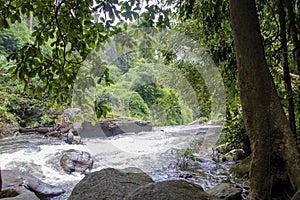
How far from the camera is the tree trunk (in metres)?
1.37

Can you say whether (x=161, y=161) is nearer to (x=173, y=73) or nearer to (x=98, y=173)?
(x=173, y=73)

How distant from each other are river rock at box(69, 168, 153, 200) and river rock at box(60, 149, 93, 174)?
2352mm

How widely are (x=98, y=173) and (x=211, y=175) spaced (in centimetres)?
210

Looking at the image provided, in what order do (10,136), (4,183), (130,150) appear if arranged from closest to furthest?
(4,183) → (130,150) → (10,136)

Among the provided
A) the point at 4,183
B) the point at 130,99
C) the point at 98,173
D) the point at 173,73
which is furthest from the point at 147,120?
the point at 98,173

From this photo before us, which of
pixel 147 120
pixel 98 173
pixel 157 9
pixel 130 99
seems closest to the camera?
pixel 157 9

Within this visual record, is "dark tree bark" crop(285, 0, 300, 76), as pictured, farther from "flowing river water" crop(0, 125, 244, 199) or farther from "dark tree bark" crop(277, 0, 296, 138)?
"flowing river water" crop(0, 125, 244, 199)

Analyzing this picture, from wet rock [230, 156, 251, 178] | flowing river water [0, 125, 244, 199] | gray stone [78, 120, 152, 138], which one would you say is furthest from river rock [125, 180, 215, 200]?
gray stone [78, 120, 152, 138]

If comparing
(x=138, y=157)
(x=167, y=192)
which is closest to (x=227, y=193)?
(x=167, y=192)

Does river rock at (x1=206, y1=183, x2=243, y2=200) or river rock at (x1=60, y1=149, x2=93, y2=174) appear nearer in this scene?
river rock at (x1=206, y1=183, x2=243, y2=200)

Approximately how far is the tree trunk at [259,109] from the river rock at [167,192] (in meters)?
0.57

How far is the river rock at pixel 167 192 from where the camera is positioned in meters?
1.76

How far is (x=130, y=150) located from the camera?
6480mm

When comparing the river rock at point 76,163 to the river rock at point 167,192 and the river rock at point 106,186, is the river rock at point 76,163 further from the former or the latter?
the river rock at point 167,192
